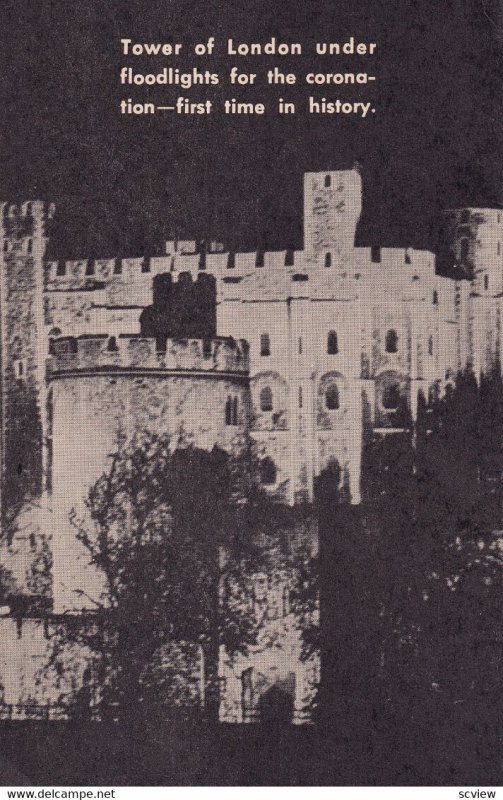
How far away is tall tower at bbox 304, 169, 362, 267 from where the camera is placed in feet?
9.18

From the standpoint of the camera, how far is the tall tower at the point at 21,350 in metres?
2.91

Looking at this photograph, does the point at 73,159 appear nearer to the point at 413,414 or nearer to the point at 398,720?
the point at 413,414

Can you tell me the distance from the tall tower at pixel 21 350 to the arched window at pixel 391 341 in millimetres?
915

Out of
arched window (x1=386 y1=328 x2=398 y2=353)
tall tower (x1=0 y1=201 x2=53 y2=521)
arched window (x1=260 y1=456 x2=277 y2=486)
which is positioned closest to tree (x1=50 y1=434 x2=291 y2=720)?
arched window (x1=260 y1=456 x2=277 y2=486)

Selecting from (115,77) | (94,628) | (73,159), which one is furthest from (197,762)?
(115,77)

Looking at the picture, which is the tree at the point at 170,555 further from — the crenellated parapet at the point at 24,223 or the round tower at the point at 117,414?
the crenellated parapet at the point at 24,223

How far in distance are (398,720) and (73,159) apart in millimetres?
1694

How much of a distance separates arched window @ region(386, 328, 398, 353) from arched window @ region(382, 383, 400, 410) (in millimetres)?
92

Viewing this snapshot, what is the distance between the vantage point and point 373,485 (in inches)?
114

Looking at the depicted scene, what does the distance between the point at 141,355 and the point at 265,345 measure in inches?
13.4

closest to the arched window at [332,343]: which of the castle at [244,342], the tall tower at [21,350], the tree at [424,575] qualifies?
the castle at [244,342]

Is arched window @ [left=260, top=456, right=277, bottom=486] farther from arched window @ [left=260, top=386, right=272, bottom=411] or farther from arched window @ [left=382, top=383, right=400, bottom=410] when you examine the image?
arched window @ [left=382, top=383, right=400, bottom=410]

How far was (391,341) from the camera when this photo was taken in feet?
9.52

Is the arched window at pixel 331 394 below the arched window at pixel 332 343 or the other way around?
below
